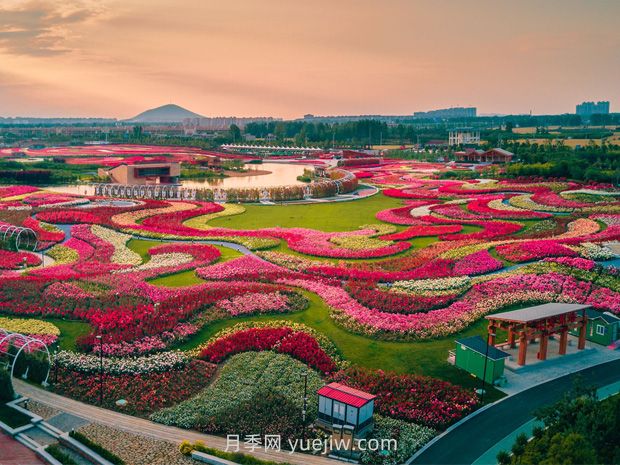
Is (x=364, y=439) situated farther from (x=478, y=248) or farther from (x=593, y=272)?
(x=478, y=248)

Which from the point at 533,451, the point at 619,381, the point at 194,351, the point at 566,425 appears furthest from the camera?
the point at 194,351

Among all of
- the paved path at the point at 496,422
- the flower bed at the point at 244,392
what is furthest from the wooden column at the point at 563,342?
the flower bed at the point at 244,392

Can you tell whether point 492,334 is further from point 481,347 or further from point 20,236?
point 20,236

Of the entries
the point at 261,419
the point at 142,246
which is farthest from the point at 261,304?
the point at 142,246

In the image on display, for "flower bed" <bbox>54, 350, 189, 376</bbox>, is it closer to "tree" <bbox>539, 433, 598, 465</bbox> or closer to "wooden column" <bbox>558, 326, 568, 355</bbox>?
"tree" <bbox>539, 433, 598, 465</bbox>

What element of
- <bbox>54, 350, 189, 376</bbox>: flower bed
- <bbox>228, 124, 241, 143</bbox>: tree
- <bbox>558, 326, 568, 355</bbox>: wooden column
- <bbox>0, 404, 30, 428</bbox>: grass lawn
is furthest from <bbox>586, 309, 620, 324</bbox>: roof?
<bbox>228, 124, 241, 143</bbox>: tree

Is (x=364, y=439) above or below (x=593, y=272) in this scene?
below

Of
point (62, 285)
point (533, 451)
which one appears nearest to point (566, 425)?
point (533, 451)
